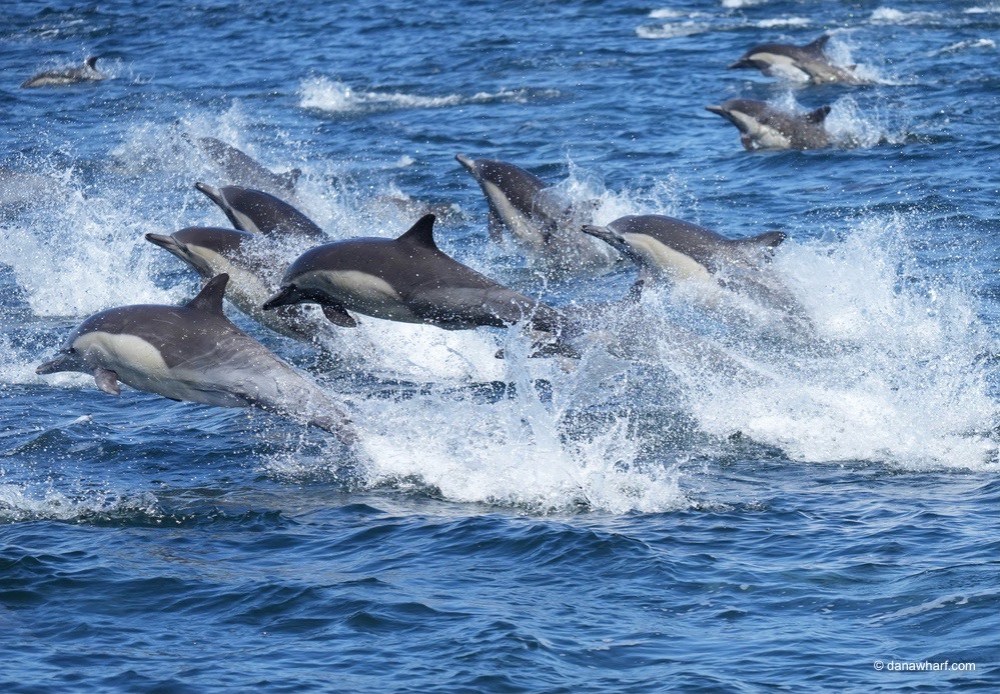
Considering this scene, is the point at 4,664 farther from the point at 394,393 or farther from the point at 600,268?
the point at 600,268

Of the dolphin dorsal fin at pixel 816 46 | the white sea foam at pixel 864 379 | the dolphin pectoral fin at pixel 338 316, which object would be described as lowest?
the white sea foam at pixel 864 379

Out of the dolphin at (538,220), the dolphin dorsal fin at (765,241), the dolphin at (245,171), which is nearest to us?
the dolphin dorsal fin at (765,241)

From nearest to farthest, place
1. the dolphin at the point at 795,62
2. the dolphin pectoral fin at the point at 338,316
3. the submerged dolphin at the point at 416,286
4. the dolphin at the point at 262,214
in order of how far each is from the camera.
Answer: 1. the submerged dolphin at the point at 416,286
2. the dolphin pectoral fin at the point at 338,316
3. the dolphin at the point at 262,214
4. the dolphin at the point at 795,62

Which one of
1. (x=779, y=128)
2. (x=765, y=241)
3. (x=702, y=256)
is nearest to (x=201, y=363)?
(x=702, y=256)

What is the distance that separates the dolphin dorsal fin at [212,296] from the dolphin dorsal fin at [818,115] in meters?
13.3

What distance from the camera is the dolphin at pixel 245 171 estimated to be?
20.9 meters

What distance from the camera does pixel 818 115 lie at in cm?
2311

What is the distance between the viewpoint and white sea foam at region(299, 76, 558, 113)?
2775cm

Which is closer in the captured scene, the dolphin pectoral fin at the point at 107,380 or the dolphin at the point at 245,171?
the dolphin pectoral fin at the point at 107,380

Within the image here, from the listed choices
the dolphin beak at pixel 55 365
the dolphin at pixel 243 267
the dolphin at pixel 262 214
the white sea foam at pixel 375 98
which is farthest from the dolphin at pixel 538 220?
the white sea foam at pixel 375 98

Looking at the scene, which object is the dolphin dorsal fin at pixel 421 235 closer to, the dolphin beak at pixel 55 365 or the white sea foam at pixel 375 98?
the dolphin beak at pixel 55 365

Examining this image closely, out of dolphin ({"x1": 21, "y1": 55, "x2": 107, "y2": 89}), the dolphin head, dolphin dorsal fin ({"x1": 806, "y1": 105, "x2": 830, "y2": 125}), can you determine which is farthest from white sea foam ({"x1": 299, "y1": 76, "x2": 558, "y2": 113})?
the dolphin head

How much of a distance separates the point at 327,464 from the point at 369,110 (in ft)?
54.3

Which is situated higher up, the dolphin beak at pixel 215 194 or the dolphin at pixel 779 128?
the dolphin beak at pixel 215 194
